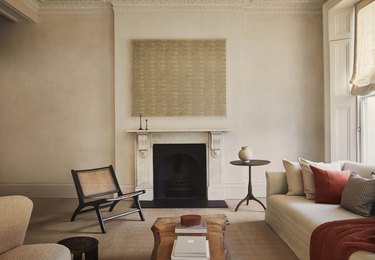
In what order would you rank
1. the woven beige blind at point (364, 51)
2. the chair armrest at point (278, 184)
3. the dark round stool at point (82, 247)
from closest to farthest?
the dark round stool at point (82, 247) < the chair armrest at point (278, 184) < the woven beige blind at point (364, 51)

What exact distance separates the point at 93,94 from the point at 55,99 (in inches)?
24.5

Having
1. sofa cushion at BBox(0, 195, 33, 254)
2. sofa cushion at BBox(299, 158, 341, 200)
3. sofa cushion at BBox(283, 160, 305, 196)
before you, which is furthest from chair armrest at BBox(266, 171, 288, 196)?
sofa cushion at BBox(0, 195, 33, 254)

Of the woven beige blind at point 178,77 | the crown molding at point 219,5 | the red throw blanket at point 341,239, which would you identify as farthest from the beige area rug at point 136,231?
the crown molding at point 219,5

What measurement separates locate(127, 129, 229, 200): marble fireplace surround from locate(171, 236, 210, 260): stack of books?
297 centimetres

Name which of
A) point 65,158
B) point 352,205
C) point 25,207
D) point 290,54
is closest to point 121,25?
point 65,158

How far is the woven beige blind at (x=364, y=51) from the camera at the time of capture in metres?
4.34

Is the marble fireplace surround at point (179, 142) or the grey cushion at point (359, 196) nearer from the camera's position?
the grey cushion at point (359, 196)

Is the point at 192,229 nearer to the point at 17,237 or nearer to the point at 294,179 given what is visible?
the point at 17,237

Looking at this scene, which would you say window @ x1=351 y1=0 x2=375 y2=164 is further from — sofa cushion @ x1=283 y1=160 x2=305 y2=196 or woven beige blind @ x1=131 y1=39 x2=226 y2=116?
woven beige blind @ x1=131 y1=39 x2=226 y2=116

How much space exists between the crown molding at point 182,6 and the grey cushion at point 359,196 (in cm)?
335

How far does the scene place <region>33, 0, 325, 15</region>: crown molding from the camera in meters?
5.35

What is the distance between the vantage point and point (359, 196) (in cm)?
294

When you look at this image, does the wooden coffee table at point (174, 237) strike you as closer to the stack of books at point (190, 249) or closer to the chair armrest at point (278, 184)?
the stack of books at point (190, 249)

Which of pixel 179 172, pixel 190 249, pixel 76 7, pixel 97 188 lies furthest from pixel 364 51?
pixel 76 7
